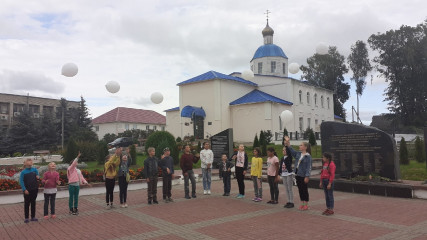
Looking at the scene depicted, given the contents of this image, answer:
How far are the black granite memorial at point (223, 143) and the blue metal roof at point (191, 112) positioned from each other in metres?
18.9

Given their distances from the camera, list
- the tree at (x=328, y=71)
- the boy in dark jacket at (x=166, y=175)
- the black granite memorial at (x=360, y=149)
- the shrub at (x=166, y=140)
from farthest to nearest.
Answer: the tree at (x=328, y=71), the shrub at (x=166, y=140), the black granite memorial at (x=360, y=149), the boy in dark jacket at (x=166, y=175)

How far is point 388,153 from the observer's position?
11.2 meters

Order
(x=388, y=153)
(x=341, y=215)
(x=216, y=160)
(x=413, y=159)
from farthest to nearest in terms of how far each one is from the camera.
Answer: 1. (x=413, y=159)
2. (x=216, y=160)
3. (x=388, y=153)
4. (x=341, y=215)

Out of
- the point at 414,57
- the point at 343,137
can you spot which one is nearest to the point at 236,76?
the point at 414,57

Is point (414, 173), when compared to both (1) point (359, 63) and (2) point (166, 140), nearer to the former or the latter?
(2) point (166, 140)

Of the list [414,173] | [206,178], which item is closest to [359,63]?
[414,173]

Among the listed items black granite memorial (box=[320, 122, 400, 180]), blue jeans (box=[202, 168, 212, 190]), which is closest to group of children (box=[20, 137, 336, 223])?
blue jeans (box=[202, 168, 212, 190])

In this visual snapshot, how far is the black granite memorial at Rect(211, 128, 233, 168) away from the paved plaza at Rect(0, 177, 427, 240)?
5737 mm

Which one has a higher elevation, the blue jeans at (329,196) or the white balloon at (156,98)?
the white balloon at (156,98)

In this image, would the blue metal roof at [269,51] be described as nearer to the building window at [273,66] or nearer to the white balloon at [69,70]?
the building window at [273,66]

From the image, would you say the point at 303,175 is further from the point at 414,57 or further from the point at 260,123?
the point at 414,57

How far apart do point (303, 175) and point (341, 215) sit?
126 cm

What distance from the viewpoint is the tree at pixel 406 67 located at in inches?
1729

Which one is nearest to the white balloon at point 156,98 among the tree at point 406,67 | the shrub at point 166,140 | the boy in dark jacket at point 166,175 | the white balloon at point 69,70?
the shrub at point 166,140
